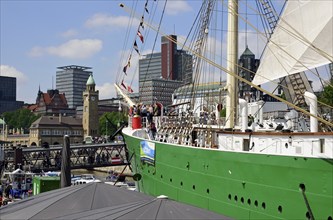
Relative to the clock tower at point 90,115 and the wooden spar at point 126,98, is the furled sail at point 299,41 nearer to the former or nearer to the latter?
the wooden spar at point 126,98

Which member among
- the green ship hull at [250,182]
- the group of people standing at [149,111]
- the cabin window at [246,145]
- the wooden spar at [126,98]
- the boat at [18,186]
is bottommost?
the boat at [18,186]

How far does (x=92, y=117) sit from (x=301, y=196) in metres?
152

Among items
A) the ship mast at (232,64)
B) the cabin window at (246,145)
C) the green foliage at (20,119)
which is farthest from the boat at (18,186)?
the green foliage at (20,119)

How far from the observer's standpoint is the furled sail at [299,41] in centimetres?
1812

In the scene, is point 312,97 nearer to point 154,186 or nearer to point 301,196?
point 301,196

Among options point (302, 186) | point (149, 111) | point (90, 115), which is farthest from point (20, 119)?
point (302, 186)

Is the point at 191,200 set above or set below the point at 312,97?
below

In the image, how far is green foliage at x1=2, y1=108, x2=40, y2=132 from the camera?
180675mm

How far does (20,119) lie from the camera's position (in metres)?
182

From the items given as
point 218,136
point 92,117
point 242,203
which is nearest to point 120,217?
point 242,203

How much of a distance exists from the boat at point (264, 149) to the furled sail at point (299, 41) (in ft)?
0.10

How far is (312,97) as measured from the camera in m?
15.8

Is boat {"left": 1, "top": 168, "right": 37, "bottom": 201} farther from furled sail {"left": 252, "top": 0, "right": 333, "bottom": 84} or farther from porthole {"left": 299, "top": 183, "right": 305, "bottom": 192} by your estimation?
porthole {"left": 299, "top": 183, "right": 305, "bottom": 192}

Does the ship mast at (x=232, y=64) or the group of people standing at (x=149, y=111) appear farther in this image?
the group of people standing at (x=149, y=111)
